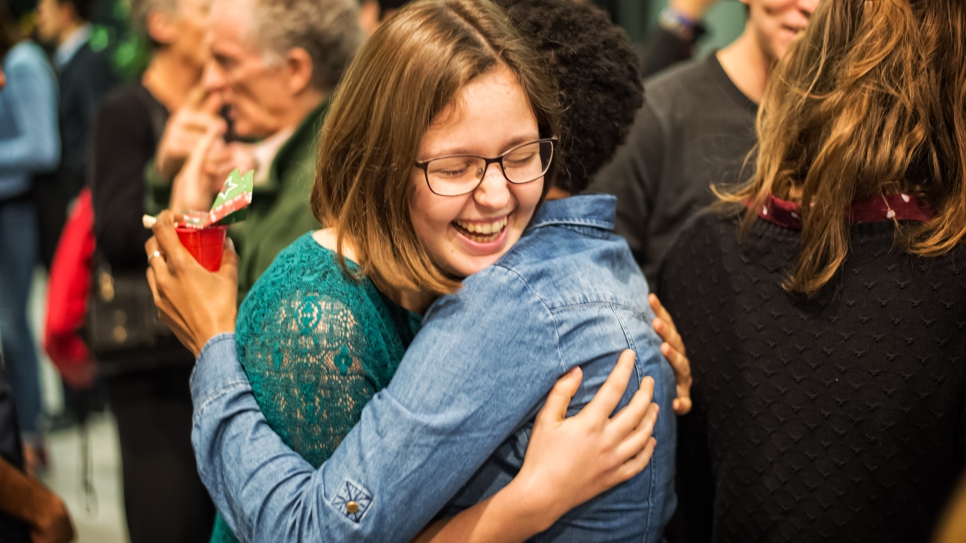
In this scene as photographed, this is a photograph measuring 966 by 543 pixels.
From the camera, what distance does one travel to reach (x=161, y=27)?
121 inches

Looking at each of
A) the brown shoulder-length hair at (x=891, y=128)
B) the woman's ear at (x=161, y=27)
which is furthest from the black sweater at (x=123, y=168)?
the brown shoulder-length hair at (x=891, y=128)

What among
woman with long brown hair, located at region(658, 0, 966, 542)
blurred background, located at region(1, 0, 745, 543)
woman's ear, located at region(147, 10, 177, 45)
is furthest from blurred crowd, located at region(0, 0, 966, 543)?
blurred background, located at region(1, 0, 745, 543)

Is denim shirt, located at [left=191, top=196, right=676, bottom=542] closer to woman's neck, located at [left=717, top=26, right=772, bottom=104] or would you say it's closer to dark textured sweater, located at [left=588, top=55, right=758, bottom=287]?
dark textured sweater, located at [left=588, top=55, right=758, bottom=287]

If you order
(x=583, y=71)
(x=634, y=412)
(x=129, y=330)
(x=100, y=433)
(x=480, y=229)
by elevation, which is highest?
(x=583, y=71)

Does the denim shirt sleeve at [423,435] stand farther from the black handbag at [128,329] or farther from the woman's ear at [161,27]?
the woman's ear at [161,27]

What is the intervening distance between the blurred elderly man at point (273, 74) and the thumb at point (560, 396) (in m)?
Answer: 1.22

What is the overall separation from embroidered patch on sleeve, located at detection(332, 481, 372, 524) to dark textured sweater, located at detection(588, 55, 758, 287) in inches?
46.7

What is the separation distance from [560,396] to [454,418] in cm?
17

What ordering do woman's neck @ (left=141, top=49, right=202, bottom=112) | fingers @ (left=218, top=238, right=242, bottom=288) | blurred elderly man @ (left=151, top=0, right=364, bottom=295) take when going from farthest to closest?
1. woman's neck @ (left=141, top=49, right=202, bottom=112)
2. blurred elderly man @ (left=151, top=0, right=364, bottom=295)
3. fingers @ (left=218, top=238, right=242, bottom=288)

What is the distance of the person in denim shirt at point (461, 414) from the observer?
1138 mm

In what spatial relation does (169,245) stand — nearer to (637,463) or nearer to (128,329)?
(637,463)

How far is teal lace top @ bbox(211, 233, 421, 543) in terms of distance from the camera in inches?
48.4

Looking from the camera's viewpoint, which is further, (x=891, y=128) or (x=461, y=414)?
(x=891, y=128)

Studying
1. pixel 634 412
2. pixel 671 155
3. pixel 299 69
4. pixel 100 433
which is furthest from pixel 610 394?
pixel 100 433
